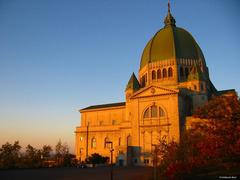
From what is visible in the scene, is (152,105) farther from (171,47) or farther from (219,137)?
(219,137)

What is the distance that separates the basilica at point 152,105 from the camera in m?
58.4

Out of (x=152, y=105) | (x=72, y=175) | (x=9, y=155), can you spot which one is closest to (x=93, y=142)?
(x=152, y=105)

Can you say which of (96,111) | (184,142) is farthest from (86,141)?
(184,142)

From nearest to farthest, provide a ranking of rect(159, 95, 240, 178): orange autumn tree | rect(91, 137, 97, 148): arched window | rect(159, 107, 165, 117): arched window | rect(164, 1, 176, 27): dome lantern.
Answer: rect(159, 95, 240, 178): orange autumn tree → rect(159, 107, 165, 117): arched window → rect(91, 137, 97, 148): arched window → rect(164, 1, 176, 27): dome lantern

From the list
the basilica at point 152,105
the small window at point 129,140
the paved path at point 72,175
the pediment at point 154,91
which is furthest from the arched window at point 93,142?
the paved path at point 72,175

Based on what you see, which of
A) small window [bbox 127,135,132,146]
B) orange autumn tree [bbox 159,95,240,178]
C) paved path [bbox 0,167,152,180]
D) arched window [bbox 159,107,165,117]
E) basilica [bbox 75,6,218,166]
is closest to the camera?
orange autumn tree [bbox 159,95,240,178]

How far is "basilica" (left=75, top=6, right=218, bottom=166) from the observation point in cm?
5841

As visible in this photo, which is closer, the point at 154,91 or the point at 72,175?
the point at 72,175

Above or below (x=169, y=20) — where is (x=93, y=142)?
below

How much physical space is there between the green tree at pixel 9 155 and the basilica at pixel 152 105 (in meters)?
16.3

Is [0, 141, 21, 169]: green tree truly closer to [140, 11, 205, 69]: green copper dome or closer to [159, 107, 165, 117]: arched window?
[159, 107, 165, 117]: arched window

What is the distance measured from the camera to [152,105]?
197 ft

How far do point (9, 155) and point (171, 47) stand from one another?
146 ft

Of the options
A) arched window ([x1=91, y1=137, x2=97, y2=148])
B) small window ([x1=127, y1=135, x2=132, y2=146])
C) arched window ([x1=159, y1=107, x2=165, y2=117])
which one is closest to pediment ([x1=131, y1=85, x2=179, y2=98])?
arched window ([x1=159, y1=107, x2=165, y2=117])
